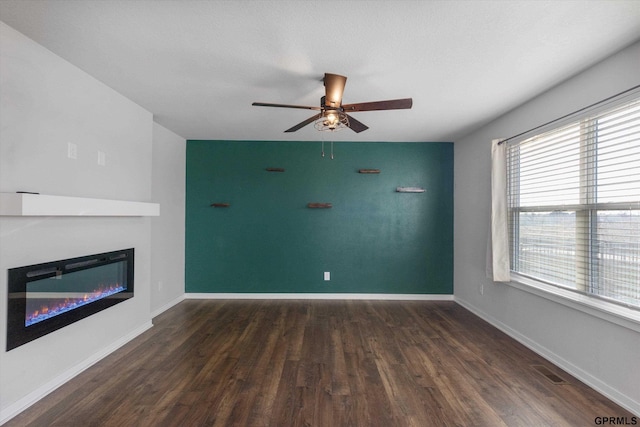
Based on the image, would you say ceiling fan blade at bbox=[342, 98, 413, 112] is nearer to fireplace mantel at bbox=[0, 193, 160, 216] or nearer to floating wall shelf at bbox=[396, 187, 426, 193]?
fireplace mantel at bbox=[0, 193, 160, 216]

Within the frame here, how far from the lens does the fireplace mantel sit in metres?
1.92

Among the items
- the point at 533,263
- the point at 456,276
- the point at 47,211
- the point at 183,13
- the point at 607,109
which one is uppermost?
the point at 183,13

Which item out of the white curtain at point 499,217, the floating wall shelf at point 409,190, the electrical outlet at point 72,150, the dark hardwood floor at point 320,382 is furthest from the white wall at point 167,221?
the white curtain at point 499,217

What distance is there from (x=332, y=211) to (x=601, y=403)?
12.0 ft

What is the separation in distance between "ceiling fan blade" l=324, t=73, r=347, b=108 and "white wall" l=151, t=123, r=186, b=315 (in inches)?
110

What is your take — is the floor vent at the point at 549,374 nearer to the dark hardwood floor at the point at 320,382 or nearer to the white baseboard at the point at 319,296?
the dark hardwood floor at the point at 320,382

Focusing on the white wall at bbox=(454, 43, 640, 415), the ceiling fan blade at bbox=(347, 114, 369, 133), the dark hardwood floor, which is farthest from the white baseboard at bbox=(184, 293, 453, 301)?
the ceiling fan blade at bbox=(347, 114, 369, 133)

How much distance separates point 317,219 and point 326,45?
3.14 meters

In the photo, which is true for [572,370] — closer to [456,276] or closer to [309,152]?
[456,276]

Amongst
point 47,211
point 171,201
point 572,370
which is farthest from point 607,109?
point 171,201

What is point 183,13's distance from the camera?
187 centimetres

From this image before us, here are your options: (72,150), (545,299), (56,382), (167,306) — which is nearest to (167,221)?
(167,306)

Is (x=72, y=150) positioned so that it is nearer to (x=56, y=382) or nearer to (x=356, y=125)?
(x=56, y=382)

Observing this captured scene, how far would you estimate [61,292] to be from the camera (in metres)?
2.46
